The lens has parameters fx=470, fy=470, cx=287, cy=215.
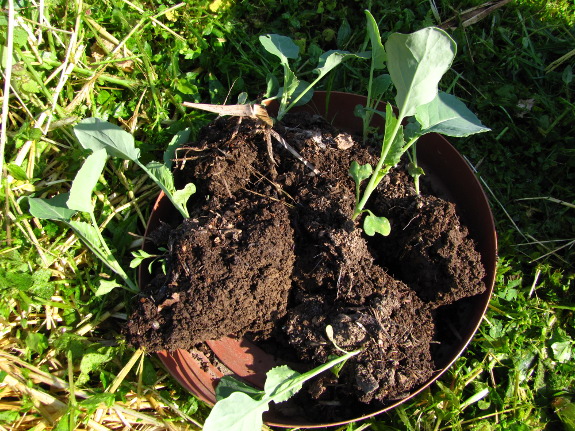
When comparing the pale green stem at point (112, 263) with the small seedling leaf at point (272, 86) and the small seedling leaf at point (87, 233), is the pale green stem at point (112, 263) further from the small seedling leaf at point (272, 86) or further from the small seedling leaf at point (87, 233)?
the small seedling leaf at point (272, 86)

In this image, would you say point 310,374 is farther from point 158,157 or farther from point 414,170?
point 158,157

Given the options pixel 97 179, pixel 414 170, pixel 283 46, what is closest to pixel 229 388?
pixel 97 179

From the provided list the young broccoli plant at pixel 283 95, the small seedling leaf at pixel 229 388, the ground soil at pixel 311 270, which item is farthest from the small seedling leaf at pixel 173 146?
the small seedling leaf at pixel 229 388

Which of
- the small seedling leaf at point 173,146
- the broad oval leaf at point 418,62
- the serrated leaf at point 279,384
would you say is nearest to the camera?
the broad oval leaf at point 418,62

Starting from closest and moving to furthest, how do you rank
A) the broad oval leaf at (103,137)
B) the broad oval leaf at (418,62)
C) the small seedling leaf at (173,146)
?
the broad oval leaf at (418,62)
the broad oval leaf at (103,137)
the small seedling leaf at (173,146)

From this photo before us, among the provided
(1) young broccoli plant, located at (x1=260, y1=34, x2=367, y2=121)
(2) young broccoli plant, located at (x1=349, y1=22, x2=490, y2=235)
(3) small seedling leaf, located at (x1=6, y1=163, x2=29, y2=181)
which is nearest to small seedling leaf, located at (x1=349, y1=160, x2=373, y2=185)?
(2) young broccoli plant, located at (x1=349, y1=22, x2=490, y2=235)
